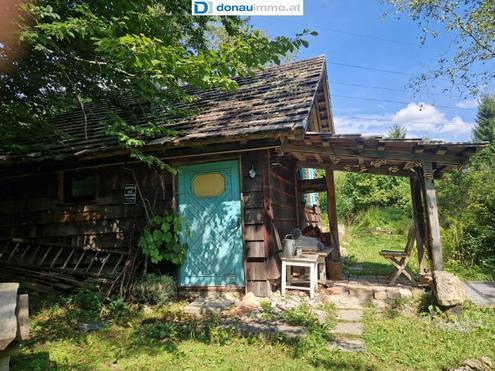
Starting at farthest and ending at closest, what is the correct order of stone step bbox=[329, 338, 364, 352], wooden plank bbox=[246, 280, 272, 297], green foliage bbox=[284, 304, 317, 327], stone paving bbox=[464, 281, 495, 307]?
wooden plank bbox=[246, 280, 272, 297] → stone paving bbox=[464, 281, 495, 307] → green foliage bbox=[284, 304, 317, 327] → stone step bbox=[329, 338, 364, 352]

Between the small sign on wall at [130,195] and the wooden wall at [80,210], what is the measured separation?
99 millimetres

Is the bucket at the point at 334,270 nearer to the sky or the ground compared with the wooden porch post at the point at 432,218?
nearer to the ground

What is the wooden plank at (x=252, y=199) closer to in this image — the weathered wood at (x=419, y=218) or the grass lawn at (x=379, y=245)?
the weathered wood at (x=419, y=218)

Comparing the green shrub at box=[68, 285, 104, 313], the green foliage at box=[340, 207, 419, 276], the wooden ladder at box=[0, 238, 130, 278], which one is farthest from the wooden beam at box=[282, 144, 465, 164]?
the green shrub at box=[68, 285, 104, 313]

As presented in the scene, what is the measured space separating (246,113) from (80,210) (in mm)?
4173

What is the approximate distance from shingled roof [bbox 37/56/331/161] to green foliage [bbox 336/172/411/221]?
8.78 m

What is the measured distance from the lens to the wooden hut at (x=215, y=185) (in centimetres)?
568

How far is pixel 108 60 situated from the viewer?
5070 mm

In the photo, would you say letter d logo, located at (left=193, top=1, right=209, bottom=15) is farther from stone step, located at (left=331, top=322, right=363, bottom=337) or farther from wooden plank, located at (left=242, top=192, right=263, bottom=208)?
stone step, located at (left=331, top=322, right=363, bottom=337)

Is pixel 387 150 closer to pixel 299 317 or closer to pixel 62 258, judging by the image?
pixel 299 317

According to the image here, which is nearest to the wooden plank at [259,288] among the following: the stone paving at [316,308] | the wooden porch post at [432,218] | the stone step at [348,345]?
the stone paving at [316,308]

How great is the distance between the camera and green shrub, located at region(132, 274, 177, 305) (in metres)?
5.74

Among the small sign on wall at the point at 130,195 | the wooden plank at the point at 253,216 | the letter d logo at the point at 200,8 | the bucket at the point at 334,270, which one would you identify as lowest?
the bucket at the point at 334,270

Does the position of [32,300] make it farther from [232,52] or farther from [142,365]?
[232,52]
